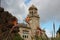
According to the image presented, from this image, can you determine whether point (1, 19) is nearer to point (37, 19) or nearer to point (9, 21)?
point (9, 21)

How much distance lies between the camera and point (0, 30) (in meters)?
10.0

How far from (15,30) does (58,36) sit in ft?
14.1

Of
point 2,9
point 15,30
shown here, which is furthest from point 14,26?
point 2,9

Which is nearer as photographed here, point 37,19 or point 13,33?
point 13,33

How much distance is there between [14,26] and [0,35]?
0.66m

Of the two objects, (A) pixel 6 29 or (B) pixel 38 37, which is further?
(B) pixel 38 37

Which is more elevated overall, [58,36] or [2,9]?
[2,9]

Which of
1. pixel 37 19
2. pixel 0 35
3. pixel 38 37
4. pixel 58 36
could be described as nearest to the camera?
pixel 0 35

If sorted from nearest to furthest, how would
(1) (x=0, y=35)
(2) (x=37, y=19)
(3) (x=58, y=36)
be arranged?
(1) (x=0, y=35)
(3) (x=58, y=36)
(2) (x=37, y=19)

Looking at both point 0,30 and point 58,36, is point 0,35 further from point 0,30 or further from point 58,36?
point 58,36

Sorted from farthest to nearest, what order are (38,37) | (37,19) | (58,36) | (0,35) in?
(37,19) < (58,36) < (38,37) < (0,35)

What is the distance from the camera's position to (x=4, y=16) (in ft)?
33.6

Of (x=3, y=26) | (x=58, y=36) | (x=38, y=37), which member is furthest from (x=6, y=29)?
(x=58, y=36)

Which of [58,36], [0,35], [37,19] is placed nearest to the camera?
[0,35]
